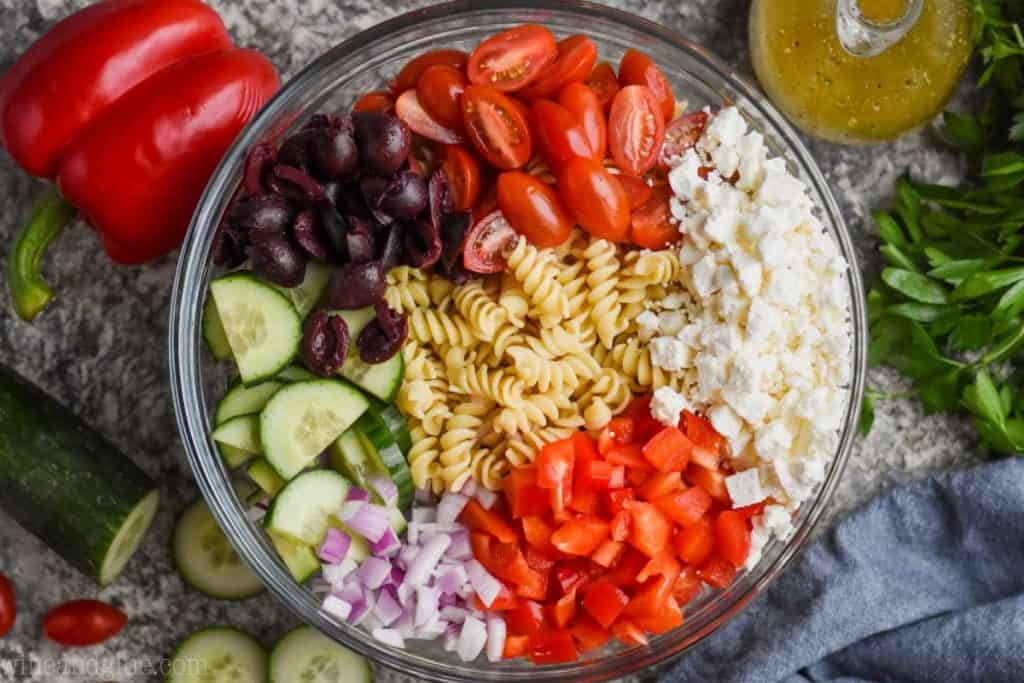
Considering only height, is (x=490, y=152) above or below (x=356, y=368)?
above

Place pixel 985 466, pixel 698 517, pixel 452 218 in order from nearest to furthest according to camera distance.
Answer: pixel 452 218 < pixel 698 517 < pixel 985 466

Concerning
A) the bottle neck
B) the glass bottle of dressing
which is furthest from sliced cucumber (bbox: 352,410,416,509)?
the bottle neck

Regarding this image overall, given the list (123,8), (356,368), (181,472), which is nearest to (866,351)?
(356,368)

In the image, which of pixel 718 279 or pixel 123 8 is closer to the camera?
pixel 718 279

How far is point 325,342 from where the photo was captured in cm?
281

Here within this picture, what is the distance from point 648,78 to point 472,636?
1634mm

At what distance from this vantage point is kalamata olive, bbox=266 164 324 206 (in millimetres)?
2734

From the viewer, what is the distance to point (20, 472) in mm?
3074

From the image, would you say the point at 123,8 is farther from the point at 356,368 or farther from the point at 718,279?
the point at 718,279

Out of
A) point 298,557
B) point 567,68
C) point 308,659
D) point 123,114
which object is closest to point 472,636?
point 298,557

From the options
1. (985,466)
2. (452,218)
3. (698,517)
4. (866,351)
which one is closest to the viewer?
(452,218)

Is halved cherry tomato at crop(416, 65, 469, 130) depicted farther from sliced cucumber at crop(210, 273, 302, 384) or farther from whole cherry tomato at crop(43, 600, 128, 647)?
whole cherry tomato at crop(43, 600, 128, 647)

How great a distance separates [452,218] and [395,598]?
1.08 metres

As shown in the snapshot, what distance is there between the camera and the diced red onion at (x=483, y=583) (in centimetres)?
296
